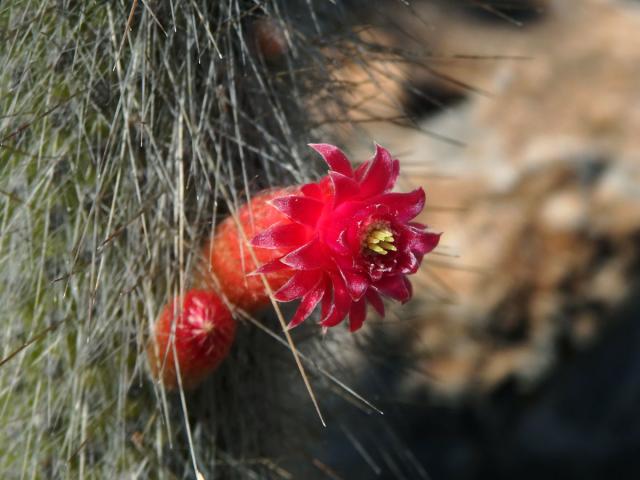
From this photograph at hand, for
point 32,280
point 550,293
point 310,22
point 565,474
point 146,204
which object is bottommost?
point 565,474

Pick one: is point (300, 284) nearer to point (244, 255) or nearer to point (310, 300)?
point (310, 300)

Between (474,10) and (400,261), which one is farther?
(474,10)

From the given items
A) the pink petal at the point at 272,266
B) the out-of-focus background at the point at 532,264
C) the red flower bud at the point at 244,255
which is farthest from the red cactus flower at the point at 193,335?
the out-of-focus background at the point at 532,264

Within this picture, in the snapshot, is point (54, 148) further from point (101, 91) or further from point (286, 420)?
point (286, 420)

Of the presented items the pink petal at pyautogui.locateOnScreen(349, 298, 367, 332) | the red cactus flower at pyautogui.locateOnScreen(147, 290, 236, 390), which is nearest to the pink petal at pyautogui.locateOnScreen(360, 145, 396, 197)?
the pink petal at pyautogui.locateOnScreen(349, 298, 367, 332)

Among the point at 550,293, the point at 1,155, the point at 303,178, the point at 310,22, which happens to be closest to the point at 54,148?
the point at 1,155

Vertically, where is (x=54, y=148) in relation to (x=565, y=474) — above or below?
above

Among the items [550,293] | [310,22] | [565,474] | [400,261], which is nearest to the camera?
[400,261]

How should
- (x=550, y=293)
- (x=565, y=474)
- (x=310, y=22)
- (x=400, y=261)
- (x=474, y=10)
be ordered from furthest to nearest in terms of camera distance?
(x=474, y=10) → (x=565, y=474) → (x=550, y=293) → (x=310, y=22) → (x=400, y=261)
